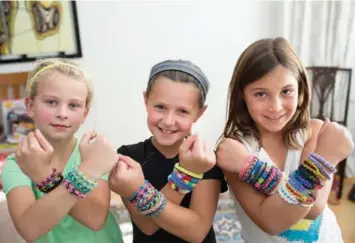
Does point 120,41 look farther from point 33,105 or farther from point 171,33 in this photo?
point 33,105

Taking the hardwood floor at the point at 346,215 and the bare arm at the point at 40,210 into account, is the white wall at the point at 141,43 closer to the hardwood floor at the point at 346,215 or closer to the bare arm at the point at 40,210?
the hardwood floor at the point at 346,215

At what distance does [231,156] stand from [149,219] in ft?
→ 0.93

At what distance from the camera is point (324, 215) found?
1.24 m

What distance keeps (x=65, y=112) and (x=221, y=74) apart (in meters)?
2.53

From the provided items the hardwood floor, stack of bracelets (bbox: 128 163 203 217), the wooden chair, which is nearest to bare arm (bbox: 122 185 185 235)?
stack of bracelets (bbox: 128 163 203 217)

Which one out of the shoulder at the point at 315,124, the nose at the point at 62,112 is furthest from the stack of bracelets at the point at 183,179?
the shoulder at the point at 315,124

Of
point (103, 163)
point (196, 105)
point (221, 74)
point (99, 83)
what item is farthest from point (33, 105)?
point (221, 74)

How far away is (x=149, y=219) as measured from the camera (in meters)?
1.05

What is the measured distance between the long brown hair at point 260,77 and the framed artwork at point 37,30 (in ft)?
7.56

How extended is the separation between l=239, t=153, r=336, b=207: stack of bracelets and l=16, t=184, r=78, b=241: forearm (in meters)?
0.46

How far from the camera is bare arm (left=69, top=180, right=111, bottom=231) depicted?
102cm

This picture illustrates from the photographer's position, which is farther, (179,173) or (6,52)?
(6,52)

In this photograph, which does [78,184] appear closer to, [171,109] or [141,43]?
[171,109]

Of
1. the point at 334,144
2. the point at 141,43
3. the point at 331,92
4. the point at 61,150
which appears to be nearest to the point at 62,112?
the point at 61,150
